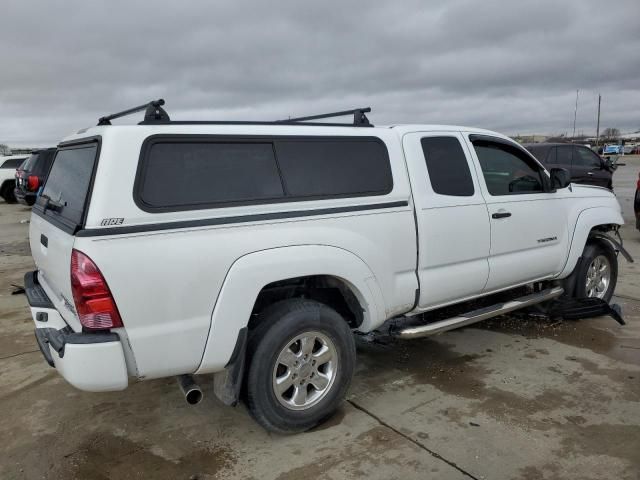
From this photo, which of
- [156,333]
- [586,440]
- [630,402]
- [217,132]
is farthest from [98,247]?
[630,402]

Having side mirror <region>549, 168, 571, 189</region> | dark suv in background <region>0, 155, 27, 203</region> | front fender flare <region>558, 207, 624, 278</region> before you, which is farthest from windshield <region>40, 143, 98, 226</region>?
dark suv in background <region>0, 155, 27, 203</region>

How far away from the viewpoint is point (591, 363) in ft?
14.8

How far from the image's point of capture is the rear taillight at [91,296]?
2.67 m

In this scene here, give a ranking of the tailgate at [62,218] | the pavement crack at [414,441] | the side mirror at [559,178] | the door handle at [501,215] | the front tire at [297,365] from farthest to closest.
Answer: the side mirror at [559,178], the door handle at [501,215], the front tire at [297,365], the pavement crack at [414,441], the tailgate at [62,218]

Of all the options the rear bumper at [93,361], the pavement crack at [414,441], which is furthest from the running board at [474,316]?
the rear bumper at [93,361]

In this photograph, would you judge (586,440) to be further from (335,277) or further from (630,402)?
(335,277)

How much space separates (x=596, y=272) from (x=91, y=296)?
5.16 meters

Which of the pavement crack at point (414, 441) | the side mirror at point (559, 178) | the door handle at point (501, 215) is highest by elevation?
the side mirror at point (559, 178)

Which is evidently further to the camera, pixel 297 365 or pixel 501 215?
pixel 501 215

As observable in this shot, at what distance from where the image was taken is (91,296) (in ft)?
8.81

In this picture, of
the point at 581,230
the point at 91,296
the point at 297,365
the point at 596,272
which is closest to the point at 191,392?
the point at 297,365

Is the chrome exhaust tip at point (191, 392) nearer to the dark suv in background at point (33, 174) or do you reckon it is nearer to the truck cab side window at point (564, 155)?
the truck cab side window at point (564, 155)

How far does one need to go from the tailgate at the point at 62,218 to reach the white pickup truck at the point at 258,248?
0.7 inches

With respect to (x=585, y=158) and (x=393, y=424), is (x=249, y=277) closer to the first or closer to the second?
(x=393, y=424)
